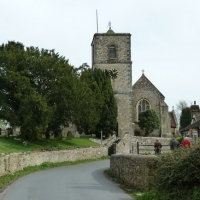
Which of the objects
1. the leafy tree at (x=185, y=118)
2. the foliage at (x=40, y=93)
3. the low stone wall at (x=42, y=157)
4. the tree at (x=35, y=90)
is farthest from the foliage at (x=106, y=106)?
the leafy tree at (x=185, y=118)

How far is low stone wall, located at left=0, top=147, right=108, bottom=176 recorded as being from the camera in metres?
26.0

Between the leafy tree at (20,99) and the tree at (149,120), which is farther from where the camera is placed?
the tree at (149,120)

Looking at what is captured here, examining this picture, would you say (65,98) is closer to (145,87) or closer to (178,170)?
(178,170)

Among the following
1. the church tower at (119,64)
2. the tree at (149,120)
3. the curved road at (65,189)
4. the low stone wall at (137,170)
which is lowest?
the curved road at (65,189)

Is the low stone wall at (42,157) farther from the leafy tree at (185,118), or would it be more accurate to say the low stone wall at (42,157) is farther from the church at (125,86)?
the leafy tree at (185,118)

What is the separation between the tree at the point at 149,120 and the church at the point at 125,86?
1.42 meters

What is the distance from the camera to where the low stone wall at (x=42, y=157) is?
26.0 meters

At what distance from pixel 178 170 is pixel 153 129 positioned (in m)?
58.1

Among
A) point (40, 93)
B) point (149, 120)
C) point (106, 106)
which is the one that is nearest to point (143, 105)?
point (149, 120)

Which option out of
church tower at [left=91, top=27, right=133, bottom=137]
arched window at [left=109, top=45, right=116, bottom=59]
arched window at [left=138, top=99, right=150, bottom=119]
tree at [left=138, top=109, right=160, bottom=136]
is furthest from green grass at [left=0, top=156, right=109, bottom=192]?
arched window at [left=138, top=99, right=150, bottom=119]

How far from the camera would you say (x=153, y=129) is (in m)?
70.6

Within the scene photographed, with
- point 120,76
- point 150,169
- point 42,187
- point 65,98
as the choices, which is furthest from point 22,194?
point 120,76

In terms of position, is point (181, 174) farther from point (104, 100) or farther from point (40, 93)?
point (104, 100)

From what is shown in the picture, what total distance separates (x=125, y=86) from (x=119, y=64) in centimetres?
364
